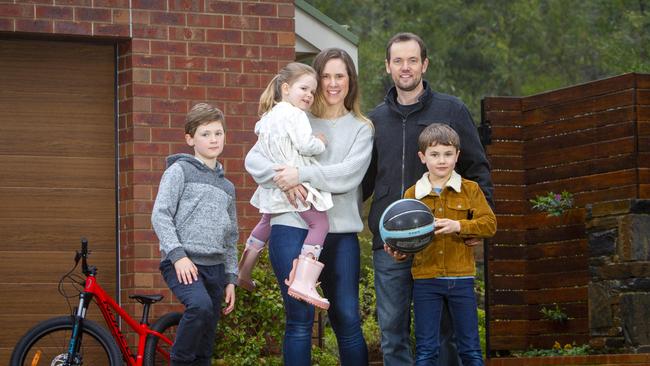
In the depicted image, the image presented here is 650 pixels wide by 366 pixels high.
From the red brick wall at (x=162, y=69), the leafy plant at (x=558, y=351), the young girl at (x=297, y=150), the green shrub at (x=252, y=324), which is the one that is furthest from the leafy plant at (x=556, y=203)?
the young girl at (x=297, y=150)

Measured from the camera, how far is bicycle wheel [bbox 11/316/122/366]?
7.83 metres

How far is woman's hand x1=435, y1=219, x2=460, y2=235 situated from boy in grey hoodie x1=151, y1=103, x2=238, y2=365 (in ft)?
4.46

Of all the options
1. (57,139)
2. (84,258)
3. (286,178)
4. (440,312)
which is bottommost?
(440,312)

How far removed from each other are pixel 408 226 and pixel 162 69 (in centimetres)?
Answer: 327

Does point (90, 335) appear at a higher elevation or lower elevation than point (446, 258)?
lower

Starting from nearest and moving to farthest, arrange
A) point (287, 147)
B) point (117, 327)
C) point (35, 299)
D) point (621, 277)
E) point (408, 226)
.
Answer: point (408, 226) → point (287, 147) → point (117, 327) → point (35, 299) → point (621, 277)

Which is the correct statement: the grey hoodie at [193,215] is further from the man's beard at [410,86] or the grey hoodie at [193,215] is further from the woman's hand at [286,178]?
the man's beard at [410,86]

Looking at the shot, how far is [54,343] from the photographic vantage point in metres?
8.03

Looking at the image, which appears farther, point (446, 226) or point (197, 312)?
point (197, 312)

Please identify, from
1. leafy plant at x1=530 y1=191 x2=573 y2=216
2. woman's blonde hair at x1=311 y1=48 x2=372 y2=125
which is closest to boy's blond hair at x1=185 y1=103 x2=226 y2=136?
woman's blonde hair at x1=311 y1=48 x2=372 y2=125

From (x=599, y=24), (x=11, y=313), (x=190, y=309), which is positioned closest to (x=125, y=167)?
(x=11, y=313)

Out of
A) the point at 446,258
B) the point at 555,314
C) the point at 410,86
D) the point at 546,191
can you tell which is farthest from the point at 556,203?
the point at 446,258

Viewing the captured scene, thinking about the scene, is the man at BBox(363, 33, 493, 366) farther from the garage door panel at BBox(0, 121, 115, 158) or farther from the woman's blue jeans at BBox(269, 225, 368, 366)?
the garage door panel at BBox(0, 121, 115, 158)

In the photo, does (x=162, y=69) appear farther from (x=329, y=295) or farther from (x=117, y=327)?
(x=329, y=295)
